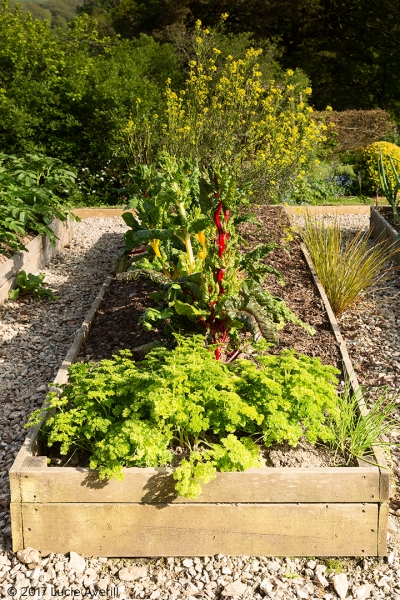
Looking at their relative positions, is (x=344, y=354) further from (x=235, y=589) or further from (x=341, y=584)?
(x=235, y=589)

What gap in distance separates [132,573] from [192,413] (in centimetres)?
72

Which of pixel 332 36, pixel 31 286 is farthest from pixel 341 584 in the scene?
pixel 332 36

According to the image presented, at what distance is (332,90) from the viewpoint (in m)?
22.9

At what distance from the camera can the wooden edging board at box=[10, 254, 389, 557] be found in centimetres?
289

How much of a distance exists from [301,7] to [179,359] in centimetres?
2003

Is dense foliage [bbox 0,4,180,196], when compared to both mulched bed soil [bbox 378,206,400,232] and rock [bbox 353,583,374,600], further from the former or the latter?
rock [bbox 353,583,374,600]

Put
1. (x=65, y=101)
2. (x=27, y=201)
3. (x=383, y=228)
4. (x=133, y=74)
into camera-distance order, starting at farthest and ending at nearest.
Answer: (x=133, y=74) → (x=65, y=101) → (x=383, y=228) → (x=27, y=201)

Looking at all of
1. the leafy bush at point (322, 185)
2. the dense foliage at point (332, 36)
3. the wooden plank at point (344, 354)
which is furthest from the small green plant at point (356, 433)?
the dense foliage at point (332, 36)

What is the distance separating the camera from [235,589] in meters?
2.77

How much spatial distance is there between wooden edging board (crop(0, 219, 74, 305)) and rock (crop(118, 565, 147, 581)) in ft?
11.4

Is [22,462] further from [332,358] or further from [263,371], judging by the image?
[332,358]

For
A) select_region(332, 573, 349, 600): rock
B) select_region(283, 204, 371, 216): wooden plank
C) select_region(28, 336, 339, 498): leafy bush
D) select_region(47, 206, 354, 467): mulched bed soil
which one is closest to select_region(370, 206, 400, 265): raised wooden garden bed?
select_region(283, 204, 371, 216): wooden plank

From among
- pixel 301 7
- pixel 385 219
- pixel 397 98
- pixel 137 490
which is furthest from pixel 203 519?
pixel 397 98

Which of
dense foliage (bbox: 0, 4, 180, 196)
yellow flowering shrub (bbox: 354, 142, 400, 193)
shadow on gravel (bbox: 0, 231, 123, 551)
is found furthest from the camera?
yellow flowering shrub (bbox: 354, 142, 400, 193)
